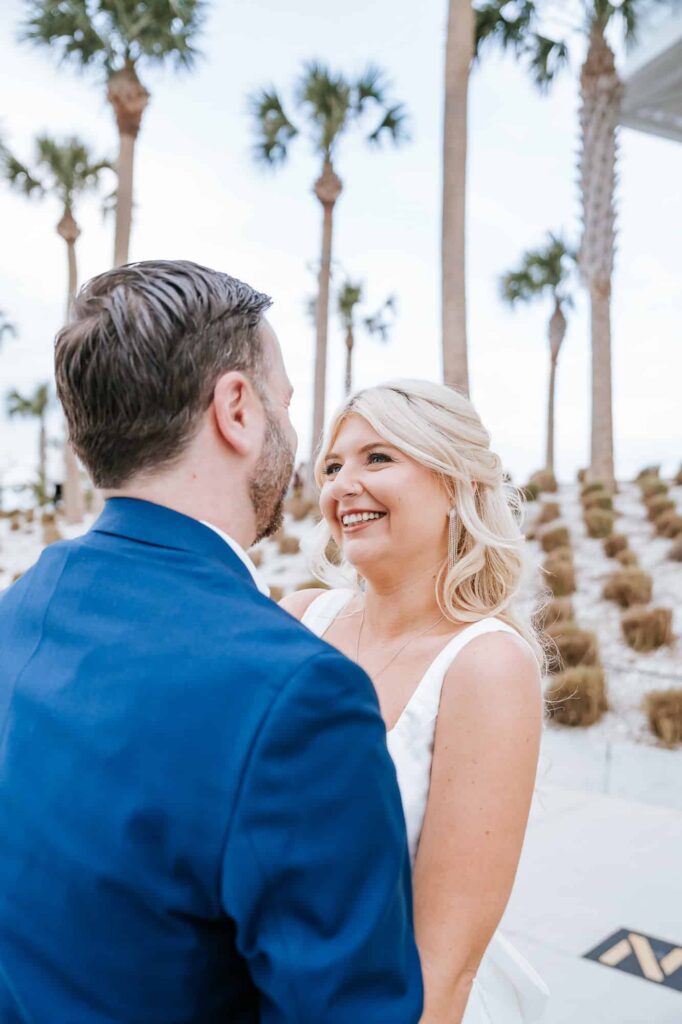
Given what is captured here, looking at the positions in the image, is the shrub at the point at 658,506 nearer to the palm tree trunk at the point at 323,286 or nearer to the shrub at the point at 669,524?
the shrub at the point at 669,524

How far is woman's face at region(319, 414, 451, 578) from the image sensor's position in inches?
87.6

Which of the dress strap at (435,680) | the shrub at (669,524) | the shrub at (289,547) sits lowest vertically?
the dress strap at (435,680)

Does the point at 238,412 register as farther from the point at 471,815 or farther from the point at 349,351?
the point at 349,351

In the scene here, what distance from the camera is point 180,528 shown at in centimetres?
114

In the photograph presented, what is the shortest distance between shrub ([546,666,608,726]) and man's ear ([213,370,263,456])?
5.73 m

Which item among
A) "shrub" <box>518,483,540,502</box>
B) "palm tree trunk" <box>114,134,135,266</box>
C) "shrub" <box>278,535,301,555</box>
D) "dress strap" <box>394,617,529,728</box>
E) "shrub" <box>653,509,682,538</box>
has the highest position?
"palm tree trunk" <box>114,134,135,266</box>

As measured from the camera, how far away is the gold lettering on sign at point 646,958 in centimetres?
349

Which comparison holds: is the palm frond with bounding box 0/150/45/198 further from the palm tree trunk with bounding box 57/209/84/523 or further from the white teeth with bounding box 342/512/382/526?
the white teeth with bounding box 342/512/382/526

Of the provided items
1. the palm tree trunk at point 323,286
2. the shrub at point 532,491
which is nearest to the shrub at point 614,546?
the shrub at point 532,491

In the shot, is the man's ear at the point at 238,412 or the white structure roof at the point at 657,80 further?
the white structure roof at the point at 657,80

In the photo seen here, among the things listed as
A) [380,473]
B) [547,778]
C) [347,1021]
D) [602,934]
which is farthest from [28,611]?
[547,778]

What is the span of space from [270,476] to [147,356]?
24cm

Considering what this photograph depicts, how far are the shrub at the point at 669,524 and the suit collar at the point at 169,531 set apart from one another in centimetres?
1004

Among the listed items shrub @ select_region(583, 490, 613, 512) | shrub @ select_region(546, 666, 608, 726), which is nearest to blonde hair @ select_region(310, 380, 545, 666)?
shrub @ select_region(546, 666, 608, 726)
